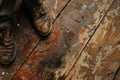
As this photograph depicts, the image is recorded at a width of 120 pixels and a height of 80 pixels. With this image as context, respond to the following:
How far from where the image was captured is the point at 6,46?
1770 millimetres

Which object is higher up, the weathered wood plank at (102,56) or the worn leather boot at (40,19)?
the worn leather boot at (40,19)

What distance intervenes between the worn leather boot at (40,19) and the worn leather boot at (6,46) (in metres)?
0.23

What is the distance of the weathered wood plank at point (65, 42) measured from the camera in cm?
178

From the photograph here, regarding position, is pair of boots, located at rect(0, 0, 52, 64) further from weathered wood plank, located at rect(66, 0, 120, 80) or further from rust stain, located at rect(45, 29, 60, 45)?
weathered wood plank, located at rect(66, 0, 120, 80)

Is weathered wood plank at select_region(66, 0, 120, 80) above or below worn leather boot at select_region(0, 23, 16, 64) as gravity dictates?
below

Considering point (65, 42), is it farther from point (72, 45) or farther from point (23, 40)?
point (23, 40)

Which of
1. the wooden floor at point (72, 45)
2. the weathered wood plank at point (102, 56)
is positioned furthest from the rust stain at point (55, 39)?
the weathered wood plank at point (102, 56)

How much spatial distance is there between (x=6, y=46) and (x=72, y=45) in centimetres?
46

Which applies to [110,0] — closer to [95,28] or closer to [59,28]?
[95,28]

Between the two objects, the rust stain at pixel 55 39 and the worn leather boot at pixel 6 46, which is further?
the rust stain at pixel 55 39

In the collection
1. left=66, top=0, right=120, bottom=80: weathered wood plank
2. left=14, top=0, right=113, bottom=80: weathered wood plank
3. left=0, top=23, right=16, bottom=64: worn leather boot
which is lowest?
left=66, top=0, right=120, bottom=80: weathered wood plank

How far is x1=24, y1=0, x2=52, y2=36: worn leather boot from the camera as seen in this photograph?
1894 mm

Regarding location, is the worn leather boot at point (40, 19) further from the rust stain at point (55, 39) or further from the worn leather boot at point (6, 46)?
the worn leather boot at point (6, 46)

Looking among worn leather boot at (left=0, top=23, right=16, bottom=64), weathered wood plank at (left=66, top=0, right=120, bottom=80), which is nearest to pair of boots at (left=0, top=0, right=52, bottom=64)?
worn leather boot at (left=0, top=23, right=16, bottom=64)
